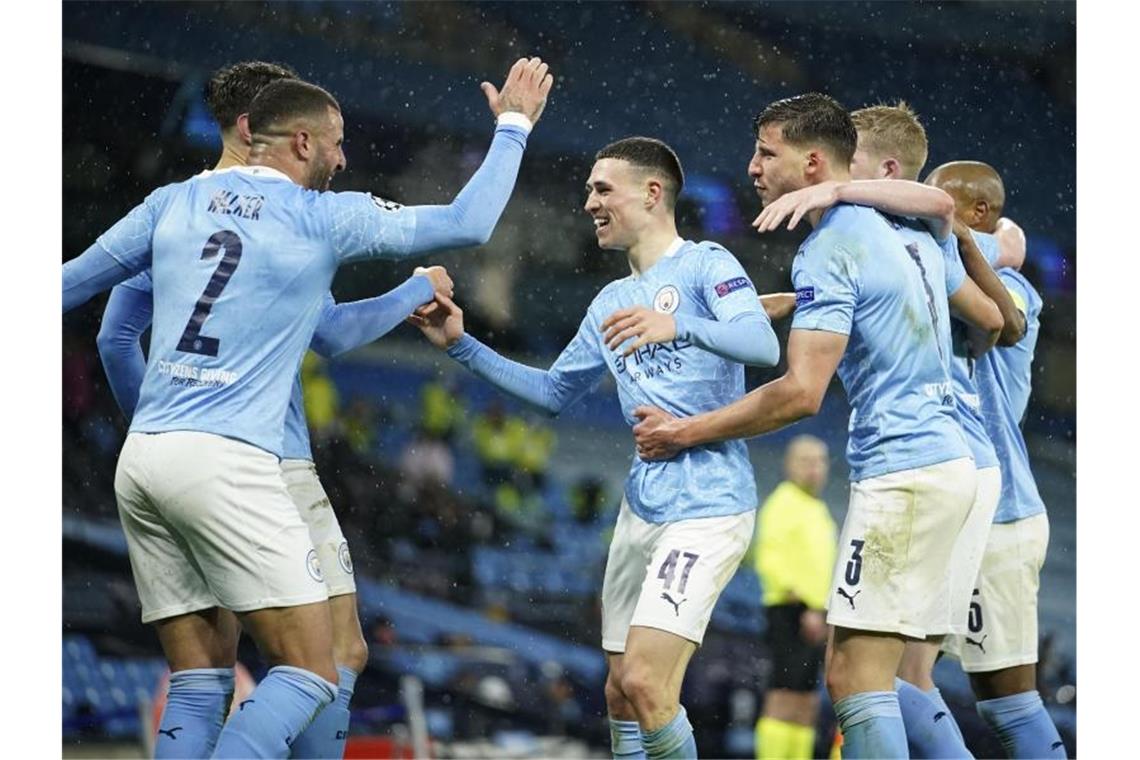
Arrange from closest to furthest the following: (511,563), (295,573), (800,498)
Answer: (295,573) → (800,498) → (511,563)

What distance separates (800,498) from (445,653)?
6.08 feet

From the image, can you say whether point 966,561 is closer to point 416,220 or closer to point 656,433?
point 656,433

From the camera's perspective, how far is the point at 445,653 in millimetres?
7613

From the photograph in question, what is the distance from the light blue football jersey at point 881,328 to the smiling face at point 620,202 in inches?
25.0

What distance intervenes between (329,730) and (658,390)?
128 cm

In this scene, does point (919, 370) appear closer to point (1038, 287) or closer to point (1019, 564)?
point (1019, 564)

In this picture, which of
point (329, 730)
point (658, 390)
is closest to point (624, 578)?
point (658, 390)

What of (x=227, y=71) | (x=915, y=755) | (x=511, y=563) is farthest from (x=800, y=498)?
(x=227, y=71)

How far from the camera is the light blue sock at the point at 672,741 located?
4.01 m

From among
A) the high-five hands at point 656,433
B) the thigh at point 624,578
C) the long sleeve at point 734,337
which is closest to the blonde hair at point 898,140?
the long sleeve at point 734,337

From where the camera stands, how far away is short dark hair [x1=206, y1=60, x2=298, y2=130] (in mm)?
4297

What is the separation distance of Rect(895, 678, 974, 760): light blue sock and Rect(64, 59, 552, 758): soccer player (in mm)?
1525

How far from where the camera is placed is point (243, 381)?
12.5 feet

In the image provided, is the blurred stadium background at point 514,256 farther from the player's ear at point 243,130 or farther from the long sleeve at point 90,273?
the long sleeve at point 90,273
